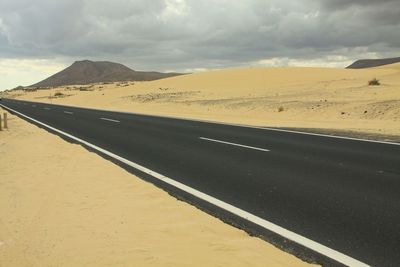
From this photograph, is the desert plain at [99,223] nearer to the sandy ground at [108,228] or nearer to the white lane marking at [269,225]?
the sandy ground at [108,228]

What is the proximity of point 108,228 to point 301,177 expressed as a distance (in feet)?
13.9

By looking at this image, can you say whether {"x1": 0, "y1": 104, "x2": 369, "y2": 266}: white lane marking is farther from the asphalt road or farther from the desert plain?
the desert plain

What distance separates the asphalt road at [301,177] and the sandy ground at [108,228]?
848 mm

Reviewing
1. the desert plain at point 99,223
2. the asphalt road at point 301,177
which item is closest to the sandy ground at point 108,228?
the desert plain at point 99,223

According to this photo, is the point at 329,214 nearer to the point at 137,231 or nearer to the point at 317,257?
the point at 317,257

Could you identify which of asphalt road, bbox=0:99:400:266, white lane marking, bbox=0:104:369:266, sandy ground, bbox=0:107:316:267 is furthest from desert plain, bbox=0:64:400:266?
asphalt road, bbox=0:99:400:266

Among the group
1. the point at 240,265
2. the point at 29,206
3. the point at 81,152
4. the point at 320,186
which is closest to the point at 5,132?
the point at 81,152

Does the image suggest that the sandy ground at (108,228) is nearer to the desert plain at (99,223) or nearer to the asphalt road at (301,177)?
the desert plain at (99,223)

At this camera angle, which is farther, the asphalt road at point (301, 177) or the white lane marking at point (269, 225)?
the asphalt road at point (301, 177)

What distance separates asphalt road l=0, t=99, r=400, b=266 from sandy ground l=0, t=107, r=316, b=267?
848 millimetres

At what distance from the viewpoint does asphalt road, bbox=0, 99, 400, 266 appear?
575 cm

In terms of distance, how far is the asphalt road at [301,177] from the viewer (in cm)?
575

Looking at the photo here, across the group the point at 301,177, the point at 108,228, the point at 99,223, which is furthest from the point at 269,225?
the point at 301,177

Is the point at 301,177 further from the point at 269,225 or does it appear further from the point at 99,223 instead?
the point at 99,223
